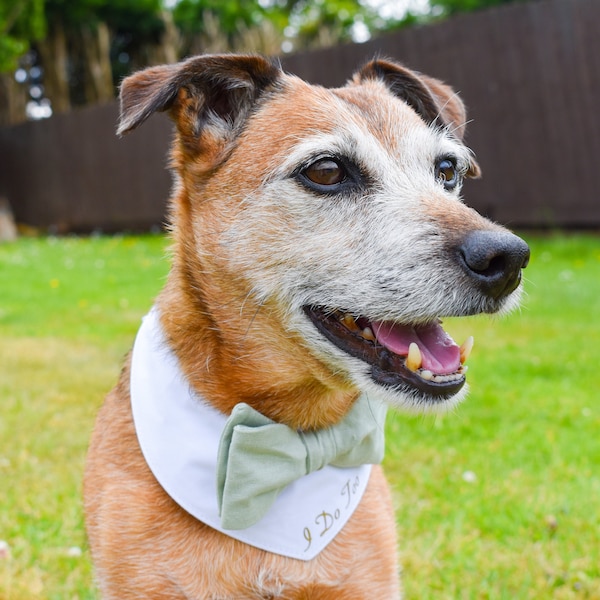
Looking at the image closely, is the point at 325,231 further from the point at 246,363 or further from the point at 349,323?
the point at 246,363

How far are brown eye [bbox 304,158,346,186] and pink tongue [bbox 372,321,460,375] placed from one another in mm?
520

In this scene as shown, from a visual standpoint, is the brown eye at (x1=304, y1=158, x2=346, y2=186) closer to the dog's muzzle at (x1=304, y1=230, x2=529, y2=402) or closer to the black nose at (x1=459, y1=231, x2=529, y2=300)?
the dog's muzzle at (x1=304, y1=230, x2=529, y2=402)

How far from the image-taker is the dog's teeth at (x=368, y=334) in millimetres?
2471

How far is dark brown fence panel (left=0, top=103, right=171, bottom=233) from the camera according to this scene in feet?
57.5

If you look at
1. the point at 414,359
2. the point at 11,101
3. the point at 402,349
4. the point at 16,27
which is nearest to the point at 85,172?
the point at 16,27

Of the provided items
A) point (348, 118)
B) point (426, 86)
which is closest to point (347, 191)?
point (348, 118)

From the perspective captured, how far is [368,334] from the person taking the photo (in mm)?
2488

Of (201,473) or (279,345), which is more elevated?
(279,345)

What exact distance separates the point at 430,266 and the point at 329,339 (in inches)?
15.6

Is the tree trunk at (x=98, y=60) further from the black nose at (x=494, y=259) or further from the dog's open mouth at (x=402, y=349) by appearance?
the black nose at (x=494, y=259)

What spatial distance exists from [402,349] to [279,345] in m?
0.41

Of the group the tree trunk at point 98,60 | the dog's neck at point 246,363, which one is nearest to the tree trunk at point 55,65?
the tree trunk at point 98,60

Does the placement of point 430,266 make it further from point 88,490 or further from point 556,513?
point 556,513

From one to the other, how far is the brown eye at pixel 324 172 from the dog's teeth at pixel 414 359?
26.0 inches
